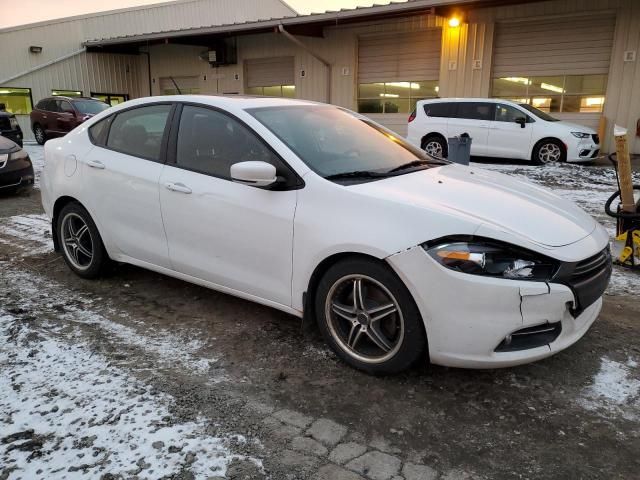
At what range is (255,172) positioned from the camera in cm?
300

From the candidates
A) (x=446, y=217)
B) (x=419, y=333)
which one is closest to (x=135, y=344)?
(x=419, y=333)

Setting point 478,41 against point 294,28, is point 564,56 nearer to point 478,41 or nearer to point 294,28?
point 478,41

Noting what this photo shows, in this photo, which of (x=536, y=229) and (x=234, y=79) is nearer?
(x=536, y=229)

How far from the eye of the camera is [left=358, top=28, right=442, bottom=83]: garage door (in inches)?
672

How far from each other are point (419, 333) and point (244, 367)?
108cm

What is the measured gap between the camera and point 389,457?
229cm

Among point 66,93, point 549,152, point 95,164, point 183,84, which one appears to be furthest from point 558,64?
point 66,93

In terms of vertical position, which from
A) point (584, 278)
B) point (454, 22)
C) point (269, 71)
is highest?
point (454, 22)

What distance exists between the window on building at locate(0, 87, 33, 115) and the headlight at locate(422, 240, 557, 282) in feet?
79.7

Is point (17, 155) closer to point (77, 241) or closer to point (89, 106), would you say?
point (77, 241)

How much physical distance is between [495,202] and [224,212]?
1.66 metres

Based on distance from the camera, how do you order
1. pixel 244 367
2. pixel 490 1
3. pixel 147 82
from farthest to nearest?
pixel 147 82, pixel 490 1, pixel 244 367

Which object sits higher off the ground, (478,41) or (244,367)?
(478,41)

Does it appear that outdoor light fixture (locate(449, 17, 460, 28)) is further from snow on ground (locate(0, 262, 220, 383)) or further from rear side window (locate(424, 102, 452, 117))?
snow on ground (locate(0, 262, 220, 383))
